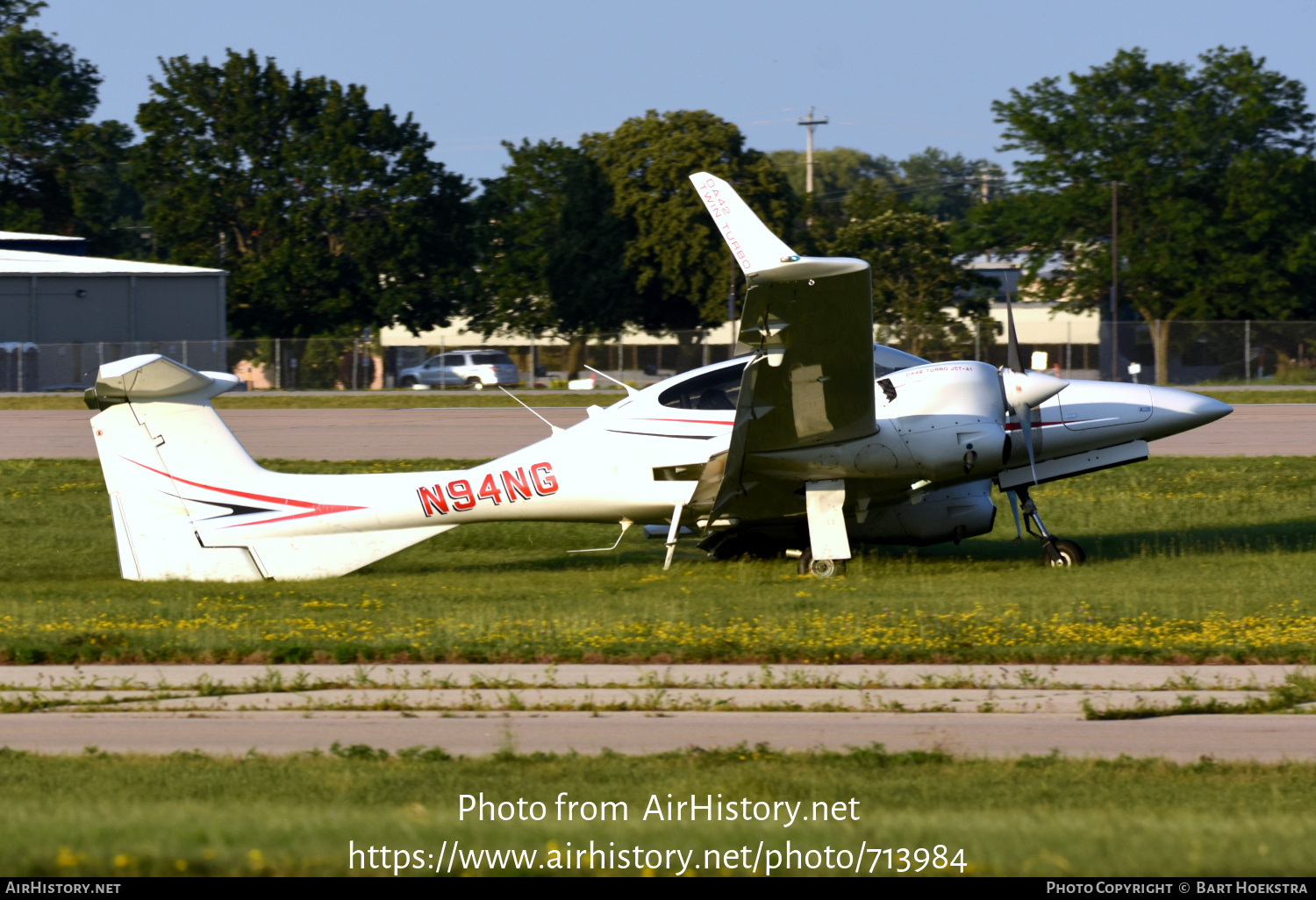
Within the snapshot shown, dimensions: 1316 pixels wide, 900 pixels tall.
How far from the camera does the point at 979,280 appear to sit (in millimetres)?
55531

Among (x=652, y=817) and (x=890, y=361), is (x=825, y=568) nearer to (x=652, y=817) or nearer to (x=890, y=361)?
(x=890, y=361)

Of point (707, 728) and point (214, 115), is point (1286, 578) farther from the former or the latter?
point (214, 115)

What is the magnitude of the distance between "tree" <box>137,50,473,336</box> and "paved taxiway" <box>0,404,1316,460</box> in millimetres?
18882

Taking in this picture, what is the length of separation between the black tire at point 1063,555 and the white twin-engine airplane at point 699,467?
21 mm

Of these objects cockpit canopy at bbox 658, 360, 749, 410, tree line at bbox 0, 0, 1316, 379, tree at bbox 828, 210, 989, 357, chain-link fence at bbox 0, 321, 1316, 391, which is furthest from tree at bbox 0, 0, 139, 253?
cockpit canopy at bbox 658, 360, 749, 410

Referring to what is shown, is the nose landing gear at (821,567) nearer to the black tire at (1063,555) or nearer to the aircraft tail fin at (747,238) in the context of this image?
the black tire at (1063,555)

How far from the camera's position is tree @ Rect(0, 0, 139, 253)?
70062 mm

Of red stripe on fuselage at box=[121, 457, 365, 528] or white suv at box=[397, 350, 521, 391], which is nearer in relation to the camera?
red stripe on fuselage at box=[121, 457, 365, 528]

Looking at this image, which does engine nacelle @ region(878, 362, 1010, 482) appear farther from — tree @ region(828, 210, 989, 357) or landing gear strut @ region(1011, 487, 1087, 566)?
tree @ region(828, 210, 989, 357)

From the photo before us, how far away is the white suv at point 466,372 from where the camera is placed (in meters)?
53.8

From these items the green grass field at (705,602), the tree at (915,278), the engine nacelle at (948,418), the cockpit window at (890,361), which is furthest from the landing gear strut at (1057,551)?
the tree at (915,278)

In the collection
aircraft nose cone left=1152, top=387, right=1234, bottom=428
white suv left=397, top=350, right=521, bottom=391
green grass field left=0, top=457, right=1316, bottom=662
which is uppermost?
white suv left=397, top=350, right=521, bottom=391

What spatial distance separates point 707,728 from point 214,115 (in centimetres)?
6047
